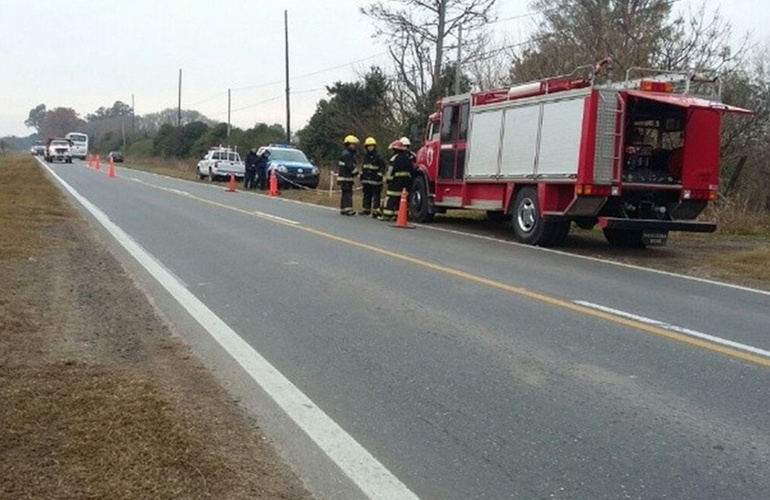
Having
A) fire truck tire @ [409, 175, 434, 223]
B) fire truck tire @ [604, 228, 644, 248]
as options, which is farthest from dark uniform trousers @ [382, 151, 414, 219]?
fire truck tire @ [604, 228, 644, 248]

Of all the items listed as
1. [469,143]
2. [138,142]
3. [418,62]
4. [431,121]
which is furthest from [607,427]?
[138,142]

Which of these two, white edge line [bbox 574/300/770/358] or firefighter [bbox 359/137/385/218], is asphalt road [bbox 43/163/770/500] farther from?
firefighter [bbox 359/137/385/218]

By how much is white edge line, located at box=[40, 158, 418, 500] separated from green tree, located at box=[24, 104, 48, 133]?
201m

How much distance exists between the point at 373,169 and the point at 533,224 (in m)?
6.10

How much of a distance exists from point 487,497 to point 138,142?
9942cm

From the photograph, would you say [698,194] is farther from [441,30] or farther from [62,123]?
[62,123]

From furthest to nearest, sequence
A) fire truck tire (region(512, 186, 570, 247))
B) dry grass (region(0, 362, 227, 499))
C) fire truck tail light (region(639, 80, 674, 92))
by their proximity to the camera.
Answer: fire truck tire (region(512, 186, 570, 247))
fire truck tail light (region(639, 80, 674, 92))
dry grass (region(0, 362, 227, 499))

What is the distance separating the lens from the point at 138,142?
9794cm

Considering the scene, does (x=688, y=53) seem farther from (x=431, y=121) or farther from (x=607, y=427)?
(x=607, y=427)

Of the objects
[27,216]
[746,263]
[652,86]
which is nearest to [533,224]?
[652,86]

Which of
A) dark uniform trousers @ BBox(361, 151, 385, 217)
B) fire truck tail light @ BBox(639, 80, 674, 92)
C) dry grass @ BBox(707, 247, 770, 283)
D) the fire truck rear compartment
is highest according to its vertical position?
fire truck tail light @ BBox(639, 80, 674, 92)

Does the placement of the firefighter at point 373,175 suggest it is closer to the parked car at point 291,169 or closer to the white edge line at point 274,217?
the white edge line at point 274,217

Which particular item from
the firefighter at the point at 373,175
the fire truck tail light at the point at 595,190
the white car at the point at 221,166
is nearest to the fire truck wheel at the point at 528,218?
the fire truck tail light at the point at 595,190

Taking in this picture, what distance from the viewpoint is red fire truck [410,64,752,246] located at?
1320 cm
